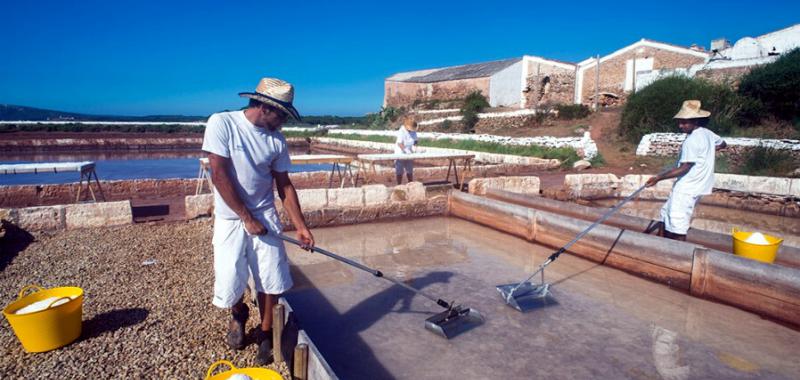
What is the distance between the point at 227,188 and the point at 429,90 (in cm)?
3457

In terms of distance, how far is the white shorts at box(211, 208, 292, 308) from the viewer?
2408 mm

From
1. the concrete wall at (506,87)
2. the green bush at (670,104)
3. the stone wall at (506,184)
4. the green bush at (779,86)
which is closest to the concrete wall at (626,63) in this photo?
the concrete wall at (506,87)

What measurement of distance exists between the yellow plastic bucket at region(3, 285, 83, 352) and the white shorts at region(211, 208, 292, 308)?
911 millimetres

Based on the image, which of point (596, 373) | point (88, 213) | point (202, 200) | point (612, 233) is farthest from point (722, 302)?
point (88, 213)

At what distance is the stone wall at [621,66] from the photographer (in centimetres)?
2275

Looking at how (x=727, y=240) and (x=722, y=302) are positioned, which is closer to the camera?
(x=722, y=302)

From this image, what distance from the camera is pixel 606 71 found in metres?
24.9

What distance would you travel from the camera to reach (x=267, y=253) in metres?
2.50

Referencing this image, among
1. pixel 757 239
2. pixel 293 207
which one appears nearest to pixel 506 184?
pixel 757 239

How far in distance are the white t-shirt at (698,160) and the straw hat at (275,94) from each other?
3.51 meters

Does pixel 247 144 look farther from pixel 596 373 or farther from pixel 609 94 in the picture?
pixel 609 94

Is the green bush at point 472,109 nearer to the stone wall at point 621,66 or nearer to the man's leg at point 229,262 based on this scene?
the stone wall at point 621,66

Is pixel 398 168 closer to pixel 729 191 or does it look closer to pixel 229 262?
pixel 229 262

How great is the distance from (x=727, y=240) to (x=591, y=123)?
47.1 feet
